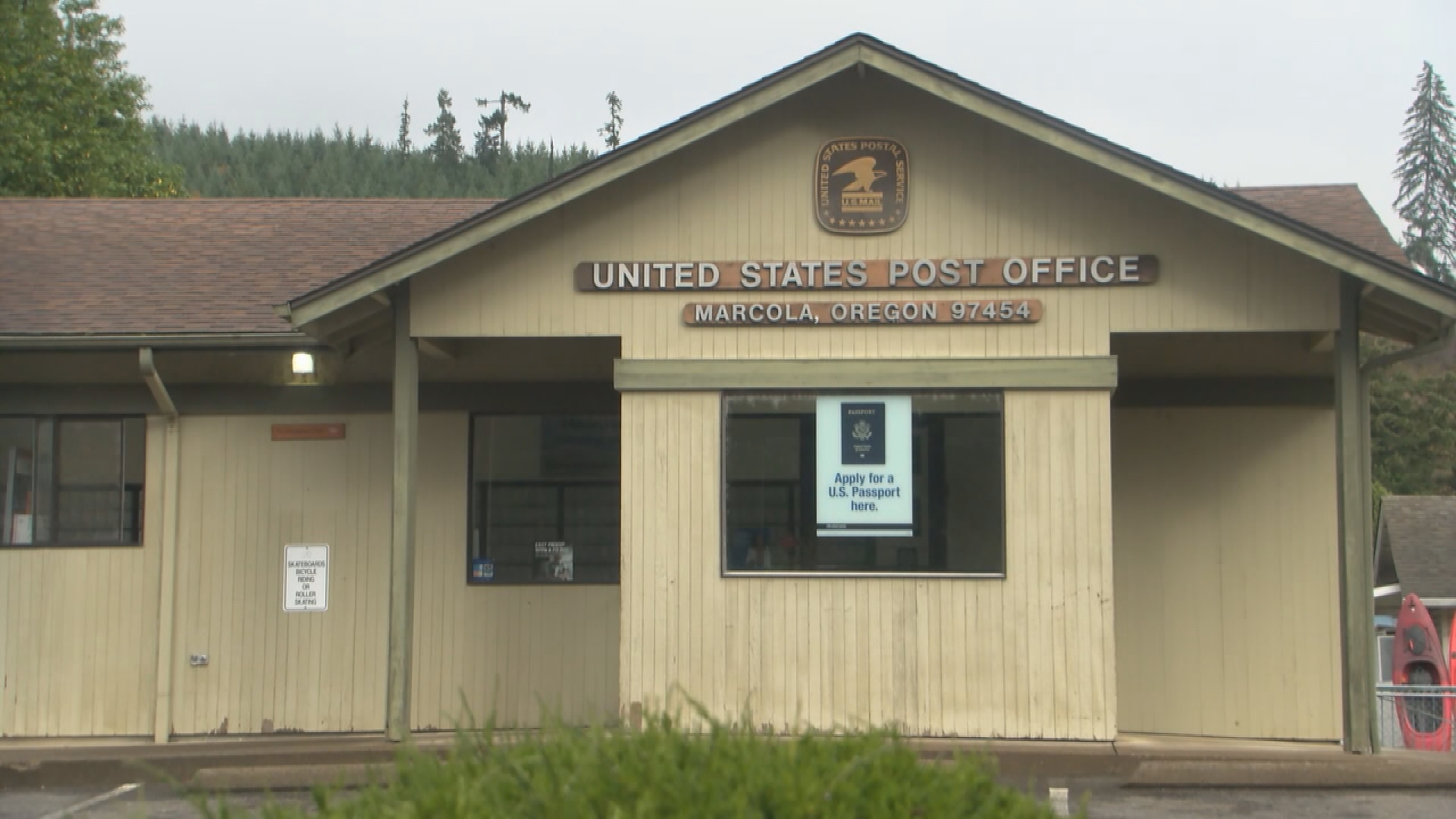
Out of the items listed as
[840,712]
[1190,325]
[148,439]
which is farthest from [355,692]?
[1190,325]

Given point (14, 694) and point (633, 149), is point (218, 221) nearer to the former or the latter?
point (14, 694)

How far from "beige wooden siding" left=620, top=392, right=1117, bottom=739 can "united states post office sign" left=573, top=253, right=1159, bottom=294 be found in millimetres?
838

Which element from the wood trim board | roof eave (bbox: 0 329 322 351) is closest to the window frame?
roof eave (bbox: 0 329 322 351)

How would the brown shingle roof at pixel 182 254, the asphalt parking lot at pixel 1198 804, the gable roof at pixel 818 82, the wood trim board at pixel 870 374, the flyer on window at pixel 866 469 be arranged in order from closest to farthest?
the asphalt parking lot at pixel 1198 804
the gable roof at pixel 818 82
the wood trim board at pixel 870 374
the flyer on window at pixel 866 469
the brown shingle roof at pixel 182 254

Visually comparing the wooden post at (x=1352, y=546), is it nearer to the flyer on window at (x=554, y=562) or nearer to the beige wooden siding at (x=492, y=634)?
the beige wooden siding at (x=492, y=634)

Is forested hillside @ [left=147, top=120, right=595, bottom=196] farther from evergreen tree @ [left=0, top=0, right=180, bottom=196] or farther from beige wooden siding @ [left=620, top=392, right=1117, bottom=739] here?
beige wooden siding @ [left=620, top=392, right=1117, bottom=739]

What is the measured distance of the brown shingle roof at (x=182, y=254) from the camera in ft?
42.8

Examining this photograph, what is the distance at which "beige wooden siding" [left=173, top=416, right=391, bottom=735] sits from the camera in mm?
13086

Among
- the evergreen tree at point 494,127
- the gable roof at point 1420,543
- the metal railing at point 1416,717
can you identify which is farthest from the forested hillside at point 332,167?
the metal railing at point 1416,717

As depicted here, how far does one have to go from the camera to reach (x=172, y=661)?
1305 centimetres

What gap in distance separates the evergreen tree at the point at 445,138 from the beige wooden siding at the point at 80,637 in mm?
93575

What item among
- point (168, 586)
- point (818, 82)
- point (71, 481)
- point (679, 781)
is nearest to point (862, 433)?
point (818, 82)

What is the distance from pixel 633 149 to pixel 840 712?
167 inches

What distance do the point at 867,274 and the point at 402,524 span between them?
3.85 metres
